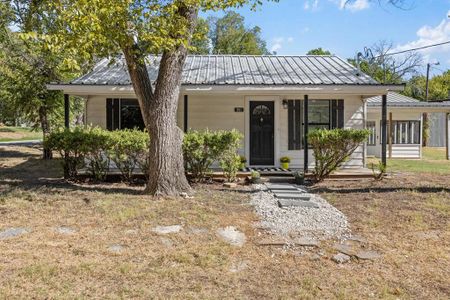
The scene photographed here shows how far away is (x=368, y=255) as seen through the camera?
4.36 m

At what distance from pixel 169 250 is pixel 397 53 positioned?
3592 cm

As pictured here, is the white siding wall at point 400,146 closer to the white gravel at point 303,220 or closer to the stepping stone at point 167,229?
the white gravel at point 303,220

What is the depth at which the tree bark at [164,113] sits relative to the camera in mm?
7262

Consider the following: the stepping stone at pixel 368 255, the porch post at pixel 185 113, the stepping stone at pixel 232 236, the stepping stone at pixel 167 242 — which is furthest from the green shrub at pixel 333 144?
the stepping stone at pixel 167 242

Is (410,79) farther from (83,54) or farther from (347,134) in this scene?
(83,54)

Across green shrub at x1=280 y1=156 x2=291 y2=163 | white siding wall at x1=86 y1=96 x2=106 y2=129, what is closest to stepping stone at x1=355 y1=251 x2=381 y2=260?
green shrub at x1=280 y1=156 x2=291 y2=163

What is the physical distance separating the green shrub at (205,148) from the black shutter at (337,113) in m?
3.29

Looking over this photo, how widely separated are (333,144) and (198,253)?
211 inches

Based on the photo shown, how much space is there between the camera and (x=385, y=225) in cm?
557

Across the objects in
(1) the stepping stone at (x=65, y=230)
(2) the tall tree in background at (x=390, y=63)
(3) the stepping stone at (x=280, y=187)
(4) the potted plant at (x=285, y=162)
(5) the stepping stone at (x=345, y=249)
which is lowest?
(5) the stepping stone at (x=345, y=249)

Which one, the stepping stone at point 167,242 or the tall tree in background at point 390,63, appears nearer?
the stepping stone at point 167,242

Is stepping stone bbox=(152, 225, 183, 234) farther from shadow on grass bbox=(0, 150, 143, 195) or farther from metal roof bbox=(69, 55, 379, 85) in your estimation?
metal roof bbox=(69, 55, 379, 85)

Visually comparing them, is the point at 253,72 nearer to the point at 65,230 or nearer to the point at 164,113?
the point at 164,113

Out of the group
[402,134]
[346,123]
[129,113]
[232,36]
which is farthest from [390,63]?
[129,113]
